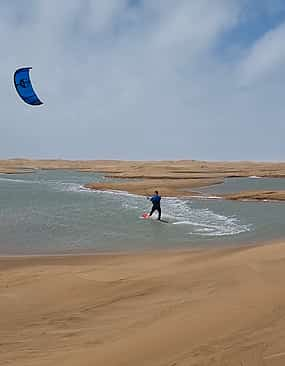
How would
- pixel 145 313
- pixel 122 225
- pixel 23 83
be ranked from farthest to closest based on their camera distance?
1. pixel 122 225
2. pixel 23 83
3. pixel 145 313

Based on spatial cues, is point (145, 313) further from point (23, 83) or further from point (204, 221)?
point (204, 221)

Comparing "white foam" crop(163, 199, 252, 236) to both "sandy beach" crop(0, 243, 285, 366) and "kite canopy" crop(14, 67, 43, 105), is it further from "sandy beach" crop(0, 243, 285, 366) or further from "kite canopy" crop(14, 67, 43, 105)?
"kite canopy" crop(14, 67, 43, 105)

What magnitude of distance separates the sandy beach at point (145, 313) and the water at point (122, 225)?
4.24 meters

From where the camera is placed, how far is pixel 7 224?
20938mm

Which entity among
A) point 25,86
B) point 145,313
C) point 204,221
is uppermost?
point 25,86

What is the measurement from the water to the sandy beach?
4238mm

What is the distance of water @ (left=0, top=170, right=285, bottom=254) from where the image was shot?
54.5 ft

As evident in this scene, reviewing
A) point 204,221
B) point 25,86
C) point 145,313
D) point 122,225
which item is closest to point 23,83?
point 25,86

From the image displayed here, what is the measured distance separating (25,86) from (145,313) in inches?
304

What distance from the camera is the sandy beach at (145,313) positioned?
235 inches

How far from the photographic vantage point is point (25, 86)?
41.8 feet

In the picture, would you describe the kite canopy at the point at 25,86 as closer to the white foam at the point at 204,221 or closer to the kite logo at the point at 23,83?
the kite logo at the point at 23,83

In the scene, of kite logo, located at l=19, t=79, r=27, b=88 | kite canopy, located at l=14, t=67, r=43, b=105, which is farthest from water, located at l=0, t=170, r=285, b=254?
kite logo, located at l=19, t=79, r=27, b=88

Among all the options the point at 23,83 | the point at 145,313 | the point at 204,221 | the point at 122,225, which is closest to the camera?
the point at 145,313
